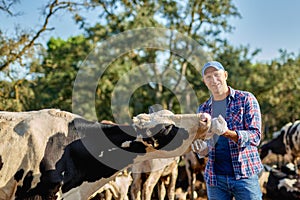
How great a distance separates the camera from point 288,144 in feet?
54.1

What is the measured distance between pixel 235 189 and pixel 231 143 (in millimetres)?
432

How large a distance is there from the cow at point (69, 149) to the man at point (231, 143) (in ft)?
0.80

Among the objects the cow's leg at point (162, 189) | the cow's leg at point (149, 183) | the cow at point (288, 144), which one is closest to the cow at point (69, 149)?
the cow's leg at point (149, 183)

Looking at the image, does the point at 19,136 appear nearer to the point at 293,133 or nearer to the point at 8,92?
the point at 8,92

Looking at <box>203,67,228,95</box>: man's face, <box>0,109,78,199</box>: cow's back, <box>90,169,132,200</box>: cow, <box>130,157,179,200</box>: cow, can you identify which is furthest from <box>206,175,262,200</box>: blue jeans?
<box>90,169,132,200</box>: cow

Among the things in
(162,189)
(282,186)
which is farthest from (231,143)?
(282,186)

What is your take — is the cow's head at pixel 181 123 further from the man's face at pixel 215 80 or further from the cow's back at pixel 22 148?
the cow's back at pixel 22 148

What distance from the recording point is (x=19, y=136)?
3936 millimetres

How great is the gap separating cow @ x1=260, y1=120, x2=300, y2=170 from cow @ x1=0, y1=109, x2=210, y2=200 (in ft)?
41.9

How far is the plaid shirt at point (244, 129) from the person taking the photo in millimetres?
3662

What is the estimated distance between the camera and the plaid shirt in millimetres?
3662

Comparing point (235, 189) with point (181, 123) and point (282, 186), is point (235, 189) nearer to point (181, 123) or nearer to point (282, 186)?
point (181, 123)

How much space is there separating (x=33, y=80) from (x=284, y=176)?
10412 mm

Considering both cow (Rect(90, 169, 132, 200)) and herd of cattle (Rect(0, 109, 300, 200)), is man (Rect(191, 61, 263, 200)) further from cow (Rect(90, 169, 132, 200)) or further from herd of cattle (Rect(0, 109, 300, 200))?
cow (Rect(90, 169, 132, 200))
